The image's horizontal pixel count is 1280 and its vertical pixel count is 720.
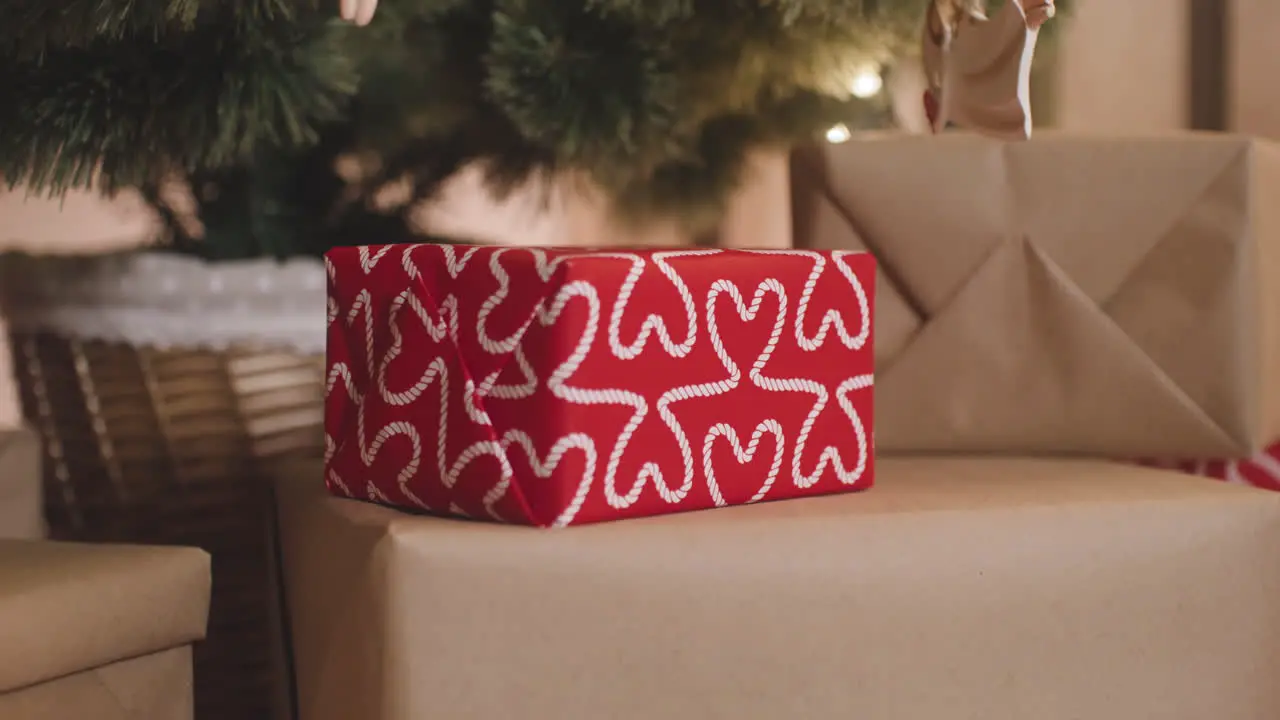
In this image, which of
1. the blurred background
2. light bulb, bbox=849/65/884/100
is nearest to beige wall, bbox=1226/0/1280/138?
the blurred background

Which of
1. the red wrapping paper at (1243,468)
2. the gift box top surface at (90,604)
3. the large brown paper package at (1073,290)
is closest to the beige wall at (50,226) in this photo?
the gift box top surface at (90,604)

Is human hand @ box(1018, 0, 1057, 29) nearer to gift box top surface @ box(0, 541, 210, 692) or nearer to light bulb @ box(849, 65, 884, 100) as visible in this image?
light bulb @ box(849, 65, 884, 100)

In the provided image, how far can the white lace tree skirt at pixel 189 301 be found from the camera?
0.65 meters

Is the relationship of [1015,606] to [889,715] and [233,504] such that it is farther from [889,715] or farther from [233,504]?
[233,504]

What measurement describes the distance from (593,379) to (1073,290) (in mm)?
267

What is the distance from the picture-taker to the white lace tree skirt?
65cm

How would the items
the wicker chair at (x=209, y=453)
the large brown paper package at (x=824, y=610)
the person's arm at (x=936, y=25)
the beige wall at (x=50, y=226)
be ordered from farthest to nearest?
the beige wall at (x=50, y=226), the wicker chair at (x=209, y=453), the person's arm at (x=936, y=25), the large brown paper package at (x=824, y=610)

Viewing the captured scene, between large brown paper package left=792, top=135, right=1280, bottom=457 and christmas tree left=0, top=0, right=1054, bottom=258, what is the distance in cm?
10

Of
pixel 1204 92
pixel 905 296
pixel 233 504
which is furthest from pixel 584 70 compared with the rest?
pixel 1204 92

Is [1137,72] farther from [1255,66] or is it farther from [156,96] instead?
[156,96]

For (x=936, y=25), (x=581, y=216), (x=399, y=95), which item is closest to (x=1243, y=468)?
(x=936, y=25)

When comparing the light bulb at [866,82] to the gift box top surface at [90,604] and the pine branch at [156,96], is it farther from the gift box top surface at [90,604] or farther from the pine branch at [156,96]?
the gift box top surface at [90,604]

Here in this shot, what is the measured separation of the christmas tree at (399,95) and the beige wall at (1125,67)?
7.6 inches

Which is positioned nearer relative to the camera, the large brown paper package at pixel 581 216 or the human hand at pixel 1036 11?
A: the human hand at pixel 1036 11
